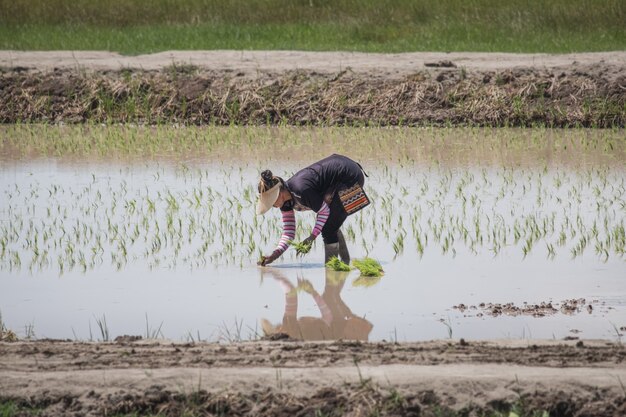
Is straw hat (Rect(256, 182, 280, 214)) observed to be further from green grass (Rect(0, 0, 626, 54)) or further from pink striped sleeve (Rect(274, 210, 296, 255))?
green grass (Rect(0, 0, 626, 54))

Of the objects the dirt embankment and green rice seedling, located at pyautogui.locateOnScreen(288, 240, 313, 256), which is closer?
green rice seedling, located at pyautogui.locateOnScreen(288, 240, 313, 256)

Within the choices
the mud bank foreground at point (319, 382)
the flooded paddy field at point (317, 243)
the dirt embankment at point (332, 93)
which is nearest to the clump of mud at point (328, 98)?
the dirt embankment at point (332, 93)

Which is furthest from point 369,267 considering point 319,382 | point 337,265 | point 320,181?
point 319,382

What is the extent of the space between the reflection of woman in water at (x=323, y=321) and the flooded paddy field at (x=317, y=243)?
0.02 m

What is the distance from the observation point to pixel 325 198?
28.0 feet

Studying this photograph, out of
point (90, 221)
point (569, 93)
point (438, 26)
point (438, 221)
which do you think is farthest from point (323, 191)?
point (438, 26)

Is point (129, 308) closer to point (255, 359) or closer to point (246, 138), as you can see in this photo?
point (255, 359)

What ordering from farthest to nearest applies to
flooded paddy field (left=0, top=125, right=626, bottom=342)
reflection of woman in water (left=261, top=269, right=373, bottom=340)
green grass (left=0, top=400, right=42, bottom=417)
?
flooded paddy field (left=0, top=125, right=626, bottom=342), reflection of woman in water (left=261, top=269, right=373, bottom=340), green grass (left=0, top=400, right=42, bottom=417)

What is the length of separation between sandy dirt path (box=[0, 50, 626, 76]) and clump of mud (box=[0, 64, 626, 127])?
46 cm

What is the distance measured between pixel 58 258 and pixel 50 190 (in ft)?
9.75

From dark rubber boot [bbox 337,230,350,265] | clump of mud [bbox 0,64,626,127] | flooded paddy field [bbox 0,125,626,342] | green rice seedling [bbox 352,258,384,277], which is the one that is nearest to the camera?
flooded paddy field [bbox 0,125,626,342]

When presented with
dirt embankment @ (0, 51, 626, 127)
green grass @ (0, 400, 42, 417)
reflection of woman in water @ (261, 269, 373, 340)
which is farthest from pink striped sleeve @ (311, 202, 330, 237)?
dirt embankment @ (0, 51, 626, 127)

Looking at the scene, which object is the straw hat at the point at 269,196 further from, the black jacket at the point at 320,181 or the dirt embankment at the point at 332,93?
the dirt embankment at the point at 332,93

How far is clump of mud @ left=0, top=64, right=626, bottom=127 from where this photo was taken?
53.7 ft
